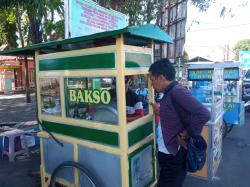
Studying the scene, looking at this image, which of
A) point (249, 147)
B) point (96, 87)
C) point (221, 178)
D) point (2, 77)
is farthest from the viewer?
point (2, 77)

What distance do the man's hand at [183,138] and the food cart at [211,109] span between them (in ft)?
5.69

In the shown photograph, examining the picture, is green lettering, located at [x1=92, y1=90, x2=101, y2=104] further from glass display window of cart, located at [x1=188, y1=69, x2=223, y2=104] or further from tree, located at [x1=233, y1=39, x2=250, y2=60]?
tree, located at [x1=233, y1=39, x2=250, y2=60]

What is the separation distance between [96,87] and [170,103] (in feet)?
3.02

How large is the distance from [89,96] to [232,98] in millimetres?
4845

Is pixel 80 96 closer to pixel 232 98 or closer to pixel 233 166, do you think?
pixel 233 166

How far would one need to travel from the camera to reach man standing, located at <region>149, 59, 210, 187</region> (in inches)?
88.6

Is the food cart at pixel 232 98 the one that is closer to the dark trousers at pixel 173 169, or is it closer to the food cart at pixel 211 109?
the food cart at pixel 211 109

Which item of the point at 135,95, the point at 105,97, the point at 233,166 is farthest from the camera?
the point at 233,166

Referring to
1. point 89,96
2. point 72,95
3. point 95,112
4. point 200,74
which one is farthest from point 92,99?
point 200,74

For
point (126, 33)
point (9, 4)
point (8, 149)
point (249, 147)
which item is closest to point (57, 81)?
point (126, 33)

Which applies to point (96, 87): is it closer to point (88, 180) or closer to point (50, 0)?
point (88, 180)

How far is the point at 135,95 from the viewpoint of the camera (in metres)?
3.39

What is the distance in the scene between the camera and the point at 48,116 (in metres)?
3.36

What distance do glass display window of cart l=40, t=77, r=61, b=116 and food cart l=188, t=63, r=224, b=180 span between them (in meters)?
2.24
